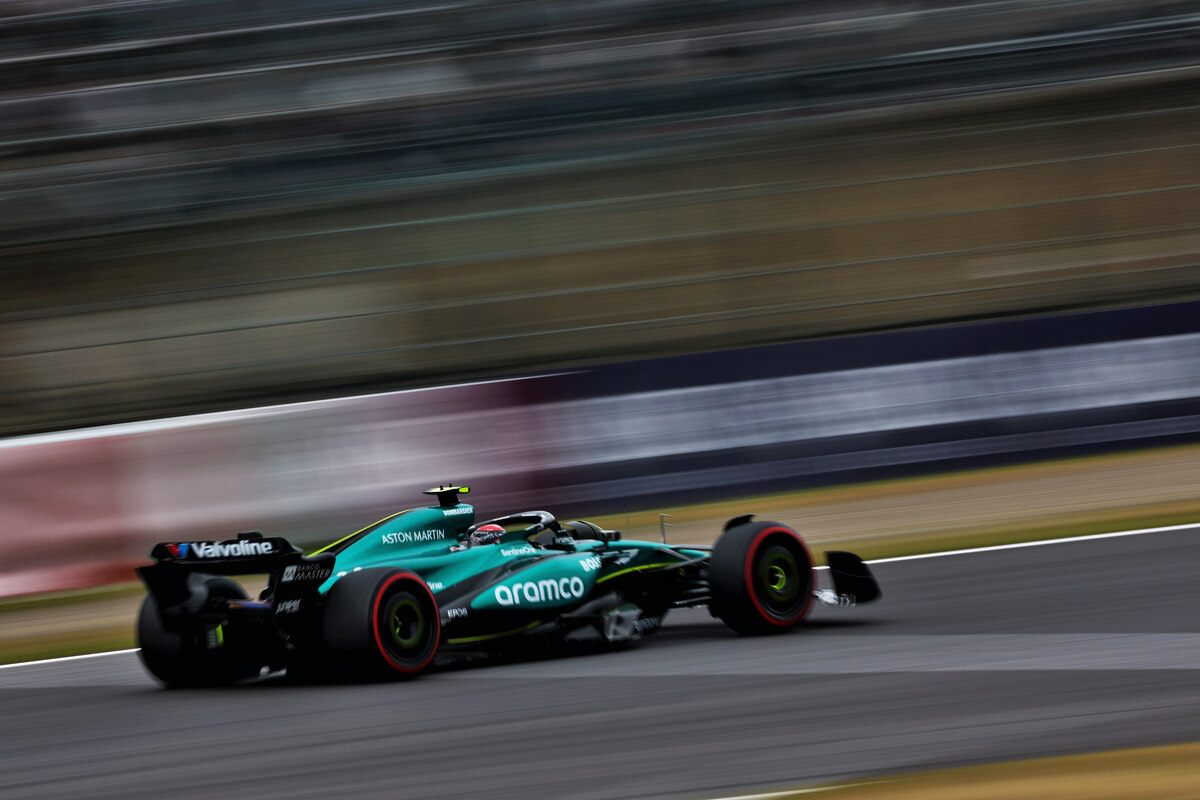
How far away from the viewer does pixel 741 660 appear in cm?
600

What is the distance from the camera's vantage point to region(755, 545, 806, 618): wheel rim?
6.57 meters

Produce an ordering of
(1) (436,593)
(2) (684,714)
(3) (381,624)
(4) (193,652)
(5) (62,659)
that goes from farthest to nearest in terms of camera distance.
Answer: (5) (62,659) < (4) (193,652) < (1) (436,593) < (3) (381,624) < (2) (684,714)

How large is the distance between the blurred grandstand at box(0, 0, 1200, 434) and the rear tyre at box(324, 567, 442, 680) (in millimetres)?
8345

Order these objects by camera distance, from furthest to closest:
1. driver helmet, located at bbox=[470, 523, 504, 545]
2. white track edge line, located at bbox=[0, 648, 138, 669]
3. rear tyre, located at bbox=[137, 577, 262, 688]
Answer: white track edge line, located at bbox=[0, 648, 138, 669]
driver helmet, located at bbox=[470, 523, 504, 545]
rear tyre, located at bbox=[137, 577, 262, 688]

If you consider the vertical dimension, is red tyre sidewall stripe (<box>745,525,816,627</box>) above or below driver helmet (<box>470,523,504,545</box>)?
below

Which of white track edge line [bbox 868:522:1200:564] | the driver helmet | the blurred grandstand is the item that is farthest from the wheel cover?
the blurred grandstand

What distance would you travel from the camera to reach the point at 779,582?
6695 mm

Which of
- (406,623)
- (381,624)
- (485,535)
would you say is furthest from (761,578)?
(381,624)

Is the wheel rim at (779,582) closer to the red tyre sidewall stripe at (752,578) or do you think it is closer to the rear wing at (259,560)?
the red tyre sidewall stripe at (752,578)

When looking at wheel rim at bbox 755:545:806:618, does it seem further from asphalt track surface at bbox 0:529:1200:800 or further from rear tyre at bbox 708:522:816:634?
asphalt track surface at bbox 0:529:1200:800

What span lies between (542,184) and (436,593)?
387 inches

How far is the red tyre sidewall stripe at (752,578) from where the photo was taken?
647 centimetres

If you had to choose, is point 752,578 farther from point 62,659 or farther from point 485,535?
point 62,659

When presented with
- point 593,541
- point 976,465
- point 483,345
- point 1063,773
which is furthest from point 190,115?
point 1063,773
